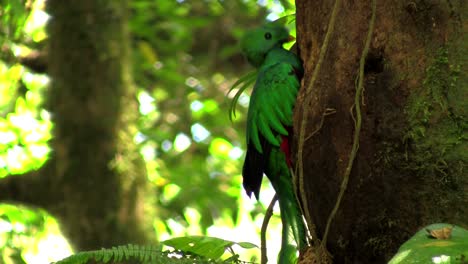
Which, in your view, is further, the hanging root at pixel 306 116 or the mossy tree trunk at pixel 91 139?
the mossy tree trunk at pixel 91 139

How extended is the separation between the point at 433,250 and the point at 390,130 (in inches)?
23.1

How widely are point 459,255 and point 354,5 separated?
93cm

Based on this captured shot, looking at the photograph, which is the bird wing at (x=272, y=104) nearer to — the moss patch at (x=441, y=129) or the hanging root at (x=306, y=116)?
the hanging root at (x=306, y=116)

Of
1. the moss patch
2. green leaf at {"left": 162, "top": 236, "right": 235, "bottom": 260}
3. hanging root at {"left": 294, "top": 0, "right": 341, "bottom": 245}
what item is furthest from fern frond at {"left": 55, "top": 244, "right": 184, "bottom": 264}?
the moss patch

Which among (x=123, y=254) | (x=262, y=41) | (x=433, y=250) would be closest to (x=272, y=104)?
(x=262, y=41)

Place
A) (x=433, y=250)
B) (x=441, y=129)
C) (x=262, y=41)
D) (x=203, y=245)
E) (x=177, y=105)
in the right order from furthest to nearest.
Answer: (x=177, y=105) → (x=262, y=41) → (x=203, y=245) → (x=441, y=129) → (x=433, y=250)

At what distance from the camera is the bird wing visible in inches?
98.2

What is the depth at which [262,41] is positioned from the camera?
112 inches

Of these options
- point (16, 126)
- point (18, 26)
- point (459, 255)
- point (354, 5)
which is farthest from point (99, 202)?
point (459, 255)

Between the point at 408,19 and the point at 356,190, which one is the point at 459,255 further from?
the point at 408,19

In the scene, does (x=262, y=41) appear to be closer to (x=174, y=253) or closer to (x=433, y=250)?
(x=174, y=253)

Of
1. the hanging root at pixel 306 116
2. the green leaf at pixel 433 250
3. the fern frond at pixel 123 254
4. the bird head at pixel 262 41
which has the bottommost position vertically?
the green leaf at pixel 433 250

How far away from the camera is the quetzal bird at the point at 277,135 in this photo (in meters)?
2.50

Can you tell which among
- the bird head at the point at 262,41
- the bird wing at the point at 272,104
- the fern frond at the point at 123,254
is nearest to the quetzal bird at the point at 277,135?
the bird wing at the point at 272,104
